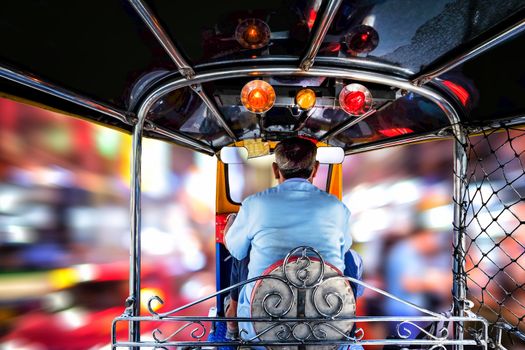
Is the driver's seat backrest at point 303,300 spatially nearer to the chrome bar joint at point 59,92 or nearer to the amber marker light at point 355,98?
the amber marker light at point 355,98

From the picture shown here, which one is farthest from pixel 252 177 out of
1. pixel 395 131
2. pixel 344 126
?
pixel 395 131

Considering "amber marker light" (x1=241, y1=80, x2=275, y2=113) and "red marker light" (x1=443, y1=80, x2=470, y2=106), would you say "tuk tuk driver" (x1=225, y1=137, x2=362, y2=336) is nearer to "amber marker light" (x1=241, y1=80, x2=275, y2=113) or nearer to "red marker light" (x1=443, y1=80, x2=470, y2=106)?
"amber marker light" (x1=241, y1=80, x2=275, y2=113)

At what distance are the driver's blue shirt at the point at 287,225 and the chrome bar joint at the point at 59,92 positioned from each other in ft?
2.72

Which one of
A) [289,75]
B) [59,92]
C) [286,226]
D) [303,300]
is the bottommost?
[303,300]

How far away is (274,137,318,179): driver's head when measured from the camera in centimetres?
136

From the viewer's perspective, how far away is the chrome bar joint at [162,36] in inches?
36.5

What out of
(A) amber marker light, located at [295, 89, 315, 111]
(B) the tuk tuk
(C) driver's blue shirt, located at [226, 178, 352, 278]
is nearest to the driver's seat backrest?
(B) the tuk tuk

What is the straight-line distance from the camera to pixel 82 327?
265 centimetres

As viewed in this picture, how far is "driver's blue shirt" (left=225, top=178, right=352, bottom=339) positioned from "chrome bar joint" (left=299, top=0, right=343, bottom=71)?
54 centimetres

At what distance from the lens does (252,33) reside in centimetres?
110

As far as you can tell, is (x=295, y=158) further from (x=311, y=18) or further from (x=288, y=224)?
(x=311, y=18)

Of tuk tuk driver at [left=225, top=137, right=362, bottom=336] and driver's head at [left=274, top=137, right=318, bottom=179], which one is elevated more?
driver's head at [left=274, top=137, right=318, bottom=179]

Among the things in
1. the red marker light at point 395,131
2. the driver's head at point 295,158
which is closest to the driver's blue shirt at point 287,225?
the driver's head at point 295,158

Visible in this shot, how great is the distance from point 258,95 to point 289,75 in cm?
17
